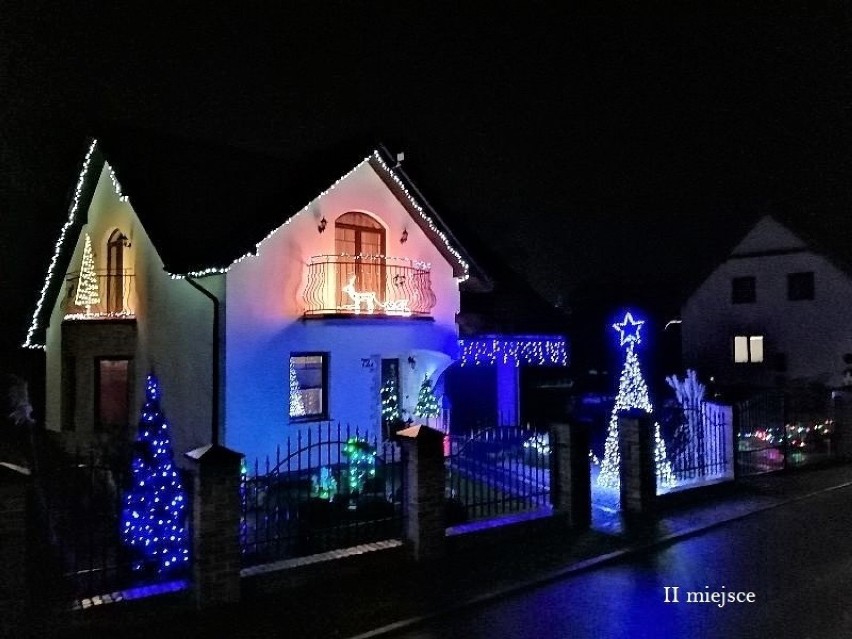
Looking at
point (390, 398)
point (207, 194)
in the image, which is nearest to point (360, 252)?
point (390, 398)

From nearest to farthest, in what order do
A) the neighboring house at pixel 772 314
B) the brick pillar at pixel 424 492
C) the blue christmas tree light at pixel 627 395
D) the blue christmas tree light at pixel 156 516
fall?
the brick pillar at pixel 424 492
the blue christmas tree light at pixel 156 516
the blue christmas tree light at pixel 627 395
the neighboring house at pixel 772 314

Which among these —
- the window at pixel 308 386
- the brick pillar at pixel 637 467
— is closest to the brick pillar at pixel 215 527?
the window at pixel 308 386

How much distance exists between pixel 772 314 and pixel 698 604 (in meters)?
21.2

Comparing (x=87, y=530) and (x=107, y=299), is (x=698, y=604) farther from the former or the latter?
(x=107, y=299)

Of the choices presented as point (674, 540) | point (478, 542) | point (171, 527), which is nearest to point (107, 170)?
point (171, 527)

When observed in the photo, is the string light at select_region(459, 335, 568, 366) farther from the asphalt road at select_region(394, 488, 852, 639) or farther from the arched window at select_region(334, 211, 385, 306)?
the asphalt road at select_region(394, 488, 852, 639)

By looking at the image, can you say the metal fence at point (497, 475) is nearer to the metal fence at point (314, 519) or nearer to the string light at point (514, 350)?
the metal fence at point (314, 519)

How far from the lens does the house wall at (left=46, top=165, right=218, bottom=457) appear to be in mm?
12516

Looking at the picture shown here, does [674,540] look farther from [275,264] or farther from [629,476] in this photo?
[275,264]

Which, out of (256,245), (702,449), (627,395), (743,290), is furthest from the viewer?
(743,290)

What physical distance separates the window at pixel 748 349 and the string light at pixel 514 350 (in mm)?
12419

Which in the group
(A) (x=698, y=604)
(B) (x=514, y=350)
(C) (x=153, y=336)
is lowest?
(A) (x=698, y=604)

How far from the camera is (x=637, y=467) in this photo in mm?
10586

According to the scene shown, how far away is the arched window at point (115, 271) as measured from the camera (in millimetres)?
14352
